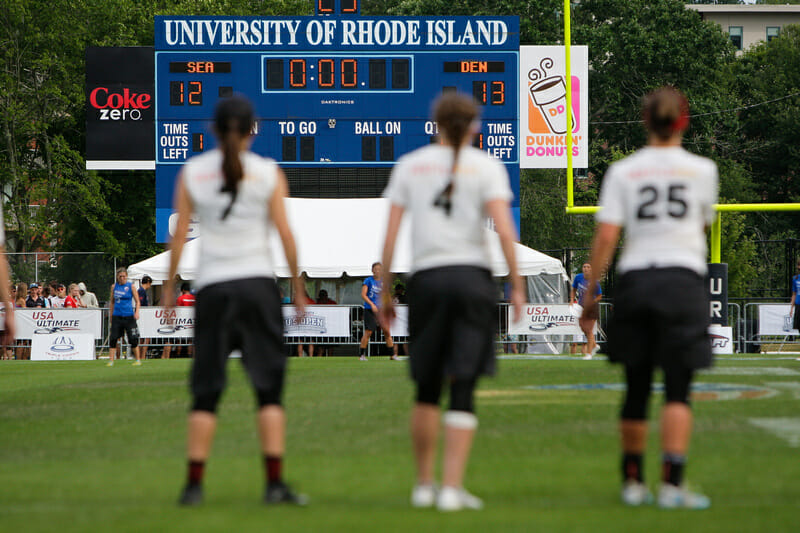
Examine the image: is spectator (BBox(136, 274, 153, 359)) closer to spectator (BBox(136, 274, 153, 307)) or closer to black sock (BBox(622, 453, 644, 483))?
spectator (BBox(136, 274, 153, 307))

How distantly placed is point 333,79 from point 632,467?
78.4 feet

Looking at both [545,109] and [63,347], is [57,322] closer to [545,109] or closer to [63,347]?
[63,347]

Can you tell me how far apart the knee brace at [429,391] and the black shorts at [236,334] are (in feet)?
2.21

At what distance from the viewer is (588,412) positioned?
1011 cm

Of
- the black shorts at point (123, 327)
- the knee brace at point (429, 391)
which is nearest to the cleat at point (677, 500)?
the knee brace at point (429, 391)

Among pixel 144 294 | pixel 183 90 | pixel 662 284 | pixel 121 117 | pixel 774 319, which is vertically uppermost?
pixel 183 90

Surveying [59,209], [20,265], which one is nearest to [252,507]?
[20,265]

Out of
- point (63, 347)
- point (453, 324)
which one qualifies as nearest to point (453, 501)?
point (453, 324)

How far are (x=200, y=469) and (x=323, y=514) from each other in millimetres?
654

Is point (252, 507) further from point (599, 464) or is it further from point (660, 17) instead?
point (660, 17)

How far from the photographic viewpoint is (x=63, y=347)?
1001 inches

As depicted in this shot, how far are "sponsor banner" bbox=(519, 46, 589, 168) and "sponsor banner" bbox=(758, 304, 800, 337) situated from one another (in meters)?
7.39

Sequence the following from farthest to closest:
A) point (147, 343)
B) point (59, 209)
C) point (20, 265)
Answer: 1. point (59, 209)
2. point (20, 265)
3. point (147, 343)

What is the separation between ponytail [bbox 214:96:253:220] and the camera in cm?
546
